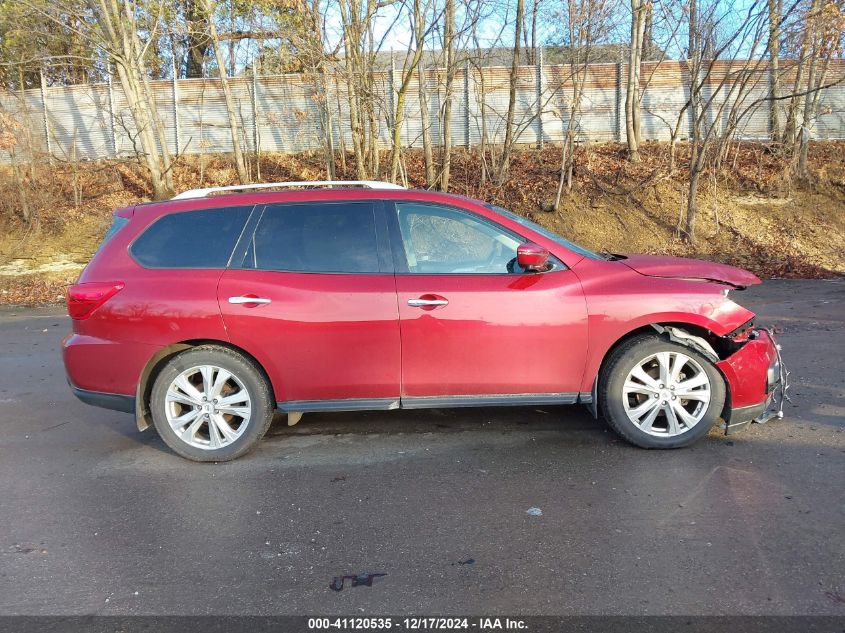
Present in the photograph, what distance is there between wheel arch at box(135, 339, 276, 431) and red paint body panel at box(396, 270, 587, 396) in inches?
43.5

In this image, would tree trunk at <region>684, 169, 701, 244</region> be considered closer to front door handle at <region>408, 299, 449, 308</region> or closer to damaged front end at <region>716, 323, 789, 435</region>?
damaged front end at <region>716, 323, 789, 435</region>

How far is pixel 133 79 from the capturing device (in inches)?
603

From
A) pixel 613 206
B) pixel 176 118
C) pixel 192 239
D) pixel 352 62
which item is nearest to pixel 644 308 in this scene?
pixel 192 239

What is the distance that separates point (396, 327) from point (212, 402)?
1411mm

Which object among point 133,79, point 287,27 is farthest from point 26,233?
Answer: point 287,27

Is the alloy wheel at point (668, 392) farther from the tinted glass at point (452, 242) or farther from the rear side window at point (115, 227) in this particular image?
the rear side window at point (115, 227)

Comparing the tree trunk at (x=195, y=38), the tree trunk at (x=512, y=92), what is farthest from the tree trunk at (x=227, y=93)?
the tree trunk at (x=512, y=92)

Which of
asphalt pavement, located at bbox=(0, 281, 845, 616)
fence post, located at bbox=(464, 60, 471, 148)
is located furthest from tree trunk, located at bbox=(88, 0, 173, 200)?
asphalt pavement, located at bbox=(0, 281, 845, 616)

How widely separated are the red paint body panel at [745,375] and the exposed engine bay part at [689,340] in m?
0.09

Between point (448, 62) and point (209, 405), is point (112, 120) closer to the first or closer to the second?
point (448, 62)

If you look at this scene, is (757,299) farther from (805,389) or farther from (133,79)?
(133,79)

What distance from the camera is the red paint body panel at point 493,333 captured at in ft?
14.3

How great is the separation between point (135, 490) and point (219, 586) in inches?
56.4

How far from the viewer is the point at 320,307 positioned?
4398 millimetres
